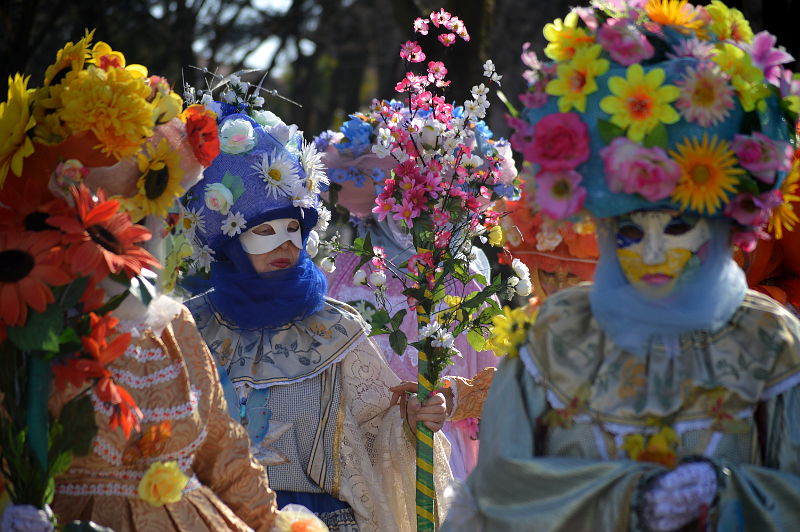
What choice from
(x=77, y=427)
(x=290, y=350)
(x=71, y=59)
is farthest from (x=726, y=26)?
(x=290, y=350)

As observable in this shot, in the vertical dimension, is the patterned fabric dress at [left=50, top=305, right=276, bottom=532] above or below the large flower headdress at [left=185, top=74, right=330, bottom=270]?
below

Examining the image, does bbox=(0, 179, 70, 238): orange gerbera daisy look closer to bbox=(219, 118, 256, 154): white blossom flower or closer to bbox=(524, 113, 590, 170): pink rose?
bbox=(524, 113, 590, 170): pink rose

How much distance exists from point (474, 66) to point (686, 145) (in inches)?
195

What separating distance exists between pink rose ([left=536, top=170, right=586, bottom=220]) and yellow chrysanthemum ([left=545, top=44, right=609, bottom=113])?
0.53ft

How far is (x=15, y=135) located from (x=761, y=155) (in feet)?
6.05

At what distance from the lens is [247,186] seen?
4637mm

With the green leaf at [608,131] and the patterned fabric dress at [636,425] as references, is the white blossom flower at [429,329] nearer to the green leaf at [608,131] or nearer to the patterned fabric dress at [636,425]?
the patterned fabric dress at [636,425]

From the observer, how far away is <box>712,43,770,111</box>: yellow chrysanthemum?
9.51ft

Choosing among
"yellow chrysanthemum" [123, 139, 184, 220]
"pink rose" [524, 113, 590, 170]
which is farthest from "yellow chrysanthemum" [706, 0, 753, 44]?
"yellow chrysanthemum" [123, 139, 184, 220]

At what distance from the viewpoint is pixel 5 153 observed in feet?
10.1

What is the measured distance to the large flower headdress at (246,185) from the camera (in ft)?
15.2

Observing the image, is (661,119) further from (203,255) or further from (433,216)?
(203,255)

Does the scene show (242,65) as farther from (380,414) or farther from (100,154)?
(100,154)

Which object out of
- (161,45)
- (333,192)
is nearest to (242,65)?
(161,45)
